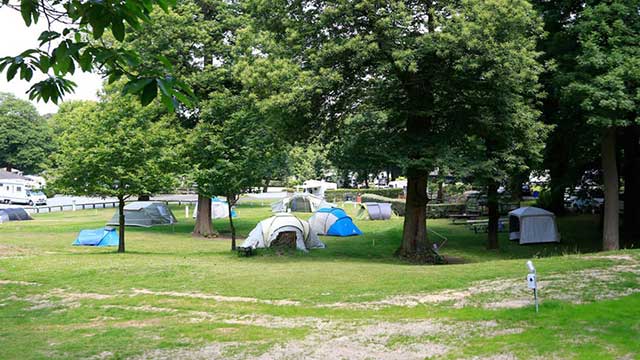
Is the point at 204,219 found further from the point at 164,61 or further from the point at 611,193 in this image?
the point at 164,61

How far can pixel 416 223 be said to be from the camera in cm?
1930

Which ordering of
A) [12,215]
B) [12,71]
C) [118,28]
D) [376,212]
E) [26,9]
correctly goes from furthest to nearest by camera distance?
[376,212], [12,215], [26,9], [12,71], [118,28]

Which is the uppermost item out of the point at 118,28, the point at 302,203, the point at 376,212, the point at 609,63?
the point at 609,63

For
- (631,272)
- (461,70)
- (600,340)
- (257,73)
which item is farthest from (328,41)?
(600,340)

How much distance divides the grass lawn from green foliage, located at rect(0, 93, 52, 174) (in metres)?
62.9

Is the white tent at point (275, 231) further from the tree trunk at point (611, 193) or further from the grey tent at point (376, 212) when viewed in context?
the grey tent at point (376, 212)

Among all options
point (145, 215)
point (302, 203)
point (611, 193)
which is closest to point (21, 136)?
point (302, 203)

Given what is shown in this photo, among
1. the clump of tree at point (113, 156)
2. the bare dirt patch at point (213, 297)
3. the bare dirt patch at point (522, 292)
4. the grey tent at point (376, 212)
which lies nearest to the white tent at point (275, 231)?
the clump of tree at point (113, 156)

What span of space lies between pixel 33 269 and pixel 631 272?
45.9ft

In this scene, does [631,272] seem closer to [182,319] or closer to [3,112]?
[182,319]

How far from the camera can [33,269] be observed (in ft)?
46.0

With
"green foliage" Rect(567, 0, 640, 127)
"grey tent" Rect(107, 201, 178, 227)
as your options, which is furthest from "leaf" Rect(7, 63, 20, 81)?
"grey tent" Rect(107, 201, 178, 227)

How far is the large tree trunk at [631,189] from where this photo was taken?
22625 mm

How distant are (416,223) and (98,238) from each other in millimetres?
13335
